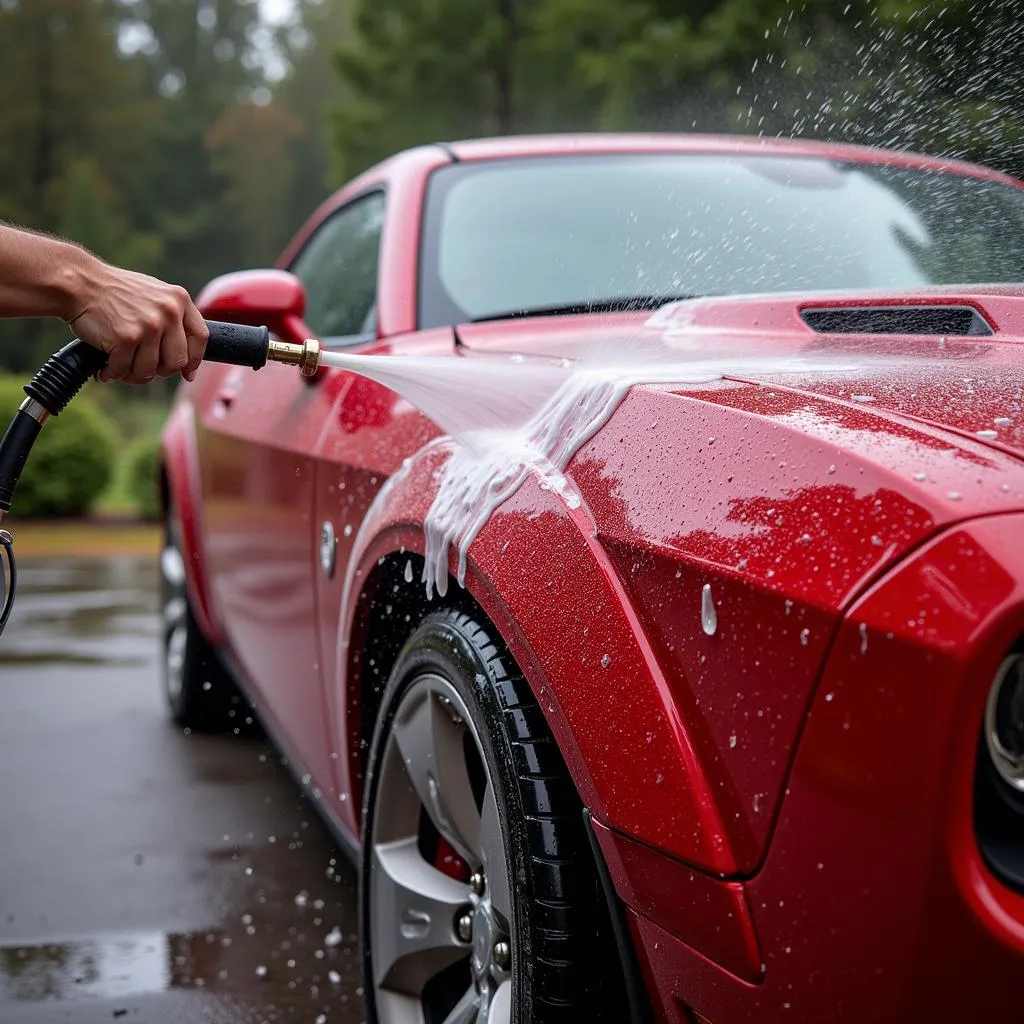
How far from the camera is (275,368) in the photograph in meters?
3.23

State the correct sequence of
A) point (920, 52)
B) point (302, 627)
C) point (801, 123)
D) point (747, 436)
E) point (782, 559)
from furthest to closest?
1. point (801, 123)
2. point (920, 52)
3. point (302, 627)
4. point (747, 436)
5. point (782, 559)

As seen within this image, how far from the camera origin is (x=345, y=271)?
3385mm

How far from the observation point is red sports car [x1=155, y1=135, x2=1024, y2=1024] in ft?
3.65

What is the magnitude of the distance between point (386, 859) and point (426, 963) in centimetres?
17

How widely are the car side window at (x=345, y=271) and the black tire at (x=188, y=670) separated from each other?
1.00 metres

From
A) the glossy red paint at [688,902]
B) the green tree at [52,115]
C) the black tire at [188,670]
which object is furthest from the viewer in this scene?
the green tree at [52,115]

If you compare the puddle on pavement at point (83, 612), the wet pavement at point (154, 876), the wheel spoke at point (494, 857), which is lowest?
the puddle on pavement at point (83, 612)

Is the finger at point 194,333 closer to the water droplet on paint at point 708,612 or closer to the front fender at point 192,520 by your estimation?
the water droplet on paint at point 708,612

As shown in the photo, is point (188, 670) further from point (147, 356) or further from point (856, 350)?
point (856, 350)

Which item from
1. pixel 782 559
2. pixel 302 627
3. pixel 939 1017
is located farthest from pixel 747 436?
pixel 302 627

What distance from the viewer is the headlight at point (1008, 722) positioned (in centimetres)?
112

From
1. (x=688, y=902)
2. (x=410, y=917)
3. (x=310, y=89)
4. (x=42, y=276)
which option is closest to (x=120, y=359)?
(x=42, y=276)

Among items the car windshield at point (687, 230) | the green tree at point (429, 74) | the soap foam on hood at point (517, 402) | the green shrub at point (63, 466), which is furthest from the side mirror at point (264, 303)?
the green tree at point (429, 74)

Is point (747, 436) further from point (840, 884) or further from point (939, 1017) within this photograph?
point (939, 1017)
